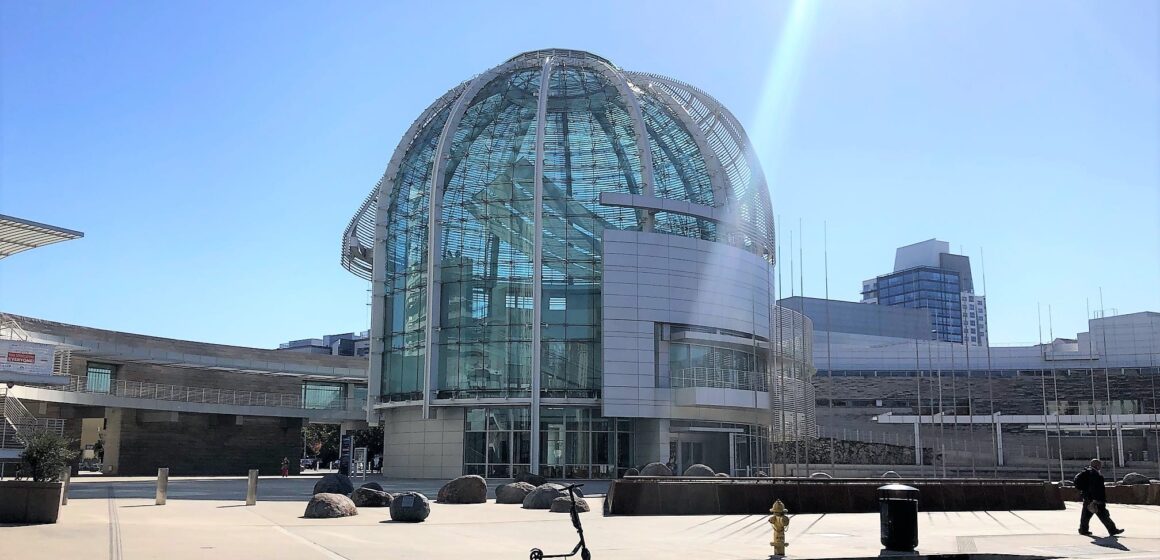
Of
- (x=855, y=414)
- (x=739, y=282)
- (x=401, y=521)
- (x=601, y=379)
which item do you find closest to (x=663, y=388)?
(x=601, y=379)

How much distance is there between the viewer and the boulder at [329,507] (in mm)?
22016

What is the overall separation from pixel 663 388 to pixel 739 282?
7317mm

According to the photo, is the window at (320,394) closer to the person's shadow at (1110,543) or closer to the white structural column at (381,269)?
the white structural column at (381,269)

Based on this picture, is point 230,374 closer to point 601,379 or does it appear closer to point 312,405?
point 312,405

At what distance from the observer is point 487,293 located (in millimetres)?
49312

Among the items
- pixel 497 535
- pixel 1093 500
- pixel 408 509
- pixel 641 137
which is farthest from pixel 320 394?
pixel 1093 500

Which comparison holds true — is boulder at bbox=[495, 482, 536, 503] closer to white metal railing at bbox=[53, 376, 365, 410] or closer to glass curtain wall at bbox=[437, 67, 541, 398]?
glass curtain wall at bbox=[437, 67, 541, 398]

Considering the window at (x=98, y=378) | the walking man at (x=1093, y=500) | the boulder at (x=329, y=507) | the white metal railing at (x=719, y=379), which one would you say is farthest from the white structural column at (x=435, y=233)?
the walking man at (x=1093, y=500)

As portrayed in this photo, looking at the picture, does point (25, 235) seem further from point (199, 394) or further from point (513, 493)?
point (513, 493)

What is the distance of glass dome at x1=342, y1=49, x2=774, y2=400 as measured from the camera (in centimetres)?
4869

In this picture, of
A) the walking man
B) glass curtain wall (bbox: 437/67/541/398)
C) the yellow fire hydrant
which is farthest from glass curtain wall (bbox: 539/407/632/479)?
the yellow fire hydrant

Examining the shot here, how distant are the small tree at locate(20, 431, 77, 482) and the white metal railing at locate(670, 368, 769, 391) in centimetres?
3326

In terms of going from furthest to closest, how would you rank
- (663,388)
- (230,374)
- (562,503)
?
(230,374), (663,388), (562,503)

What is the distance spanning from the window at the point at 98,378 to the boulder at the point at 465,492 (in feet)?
114
